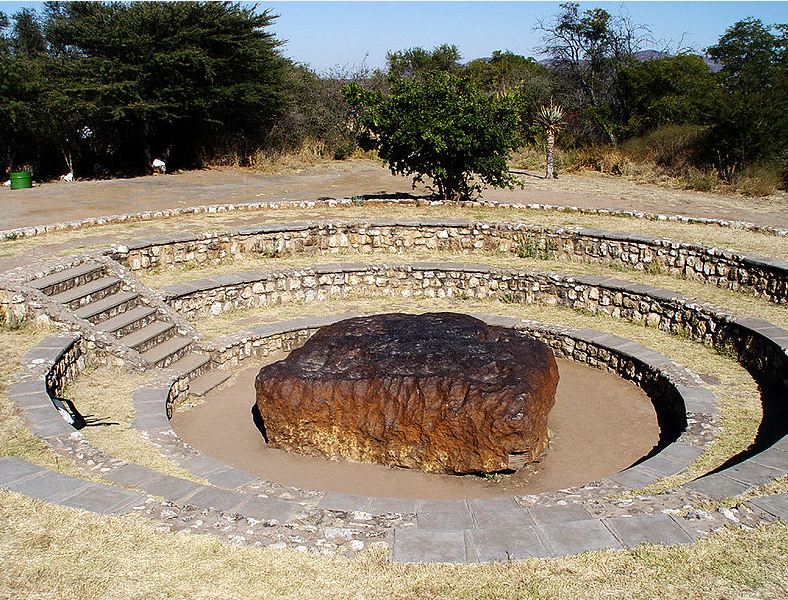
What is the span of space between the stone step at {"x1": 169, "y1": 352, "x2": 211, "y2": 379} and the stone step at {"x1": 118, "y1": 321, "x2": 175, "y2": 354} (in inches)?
17.8

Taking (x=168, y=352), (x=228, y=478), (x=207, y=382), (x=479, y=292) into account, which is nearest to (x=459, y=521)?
(x=228, y=478)

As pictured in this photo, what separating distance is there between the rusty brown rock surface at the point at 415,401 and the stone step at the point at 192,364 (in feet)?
6.97

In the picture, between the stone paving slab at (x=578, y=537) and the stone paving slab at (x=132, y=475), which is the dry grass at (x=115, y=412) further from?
the stone paving slab at (x=578, y=537)

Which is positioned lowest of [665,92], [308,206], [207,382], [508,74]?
[207,382]

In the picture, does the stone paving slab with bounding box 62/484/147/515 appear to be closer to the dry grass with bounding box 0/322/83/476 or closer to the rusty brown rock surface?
the dry grass with bounding box 0/322/83/476

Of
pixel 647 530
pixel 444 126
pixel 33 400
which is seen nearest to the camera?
pixel 647 530

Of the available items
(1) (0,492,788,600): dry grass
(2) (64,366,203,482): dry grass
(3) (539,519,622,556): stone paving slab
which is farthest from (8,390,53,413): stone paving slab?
(3) (539,519,622,556): stone paving slab

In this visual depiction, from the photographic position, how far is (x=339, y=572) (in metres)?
4.05

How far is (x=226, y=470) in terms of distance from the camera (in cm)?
601

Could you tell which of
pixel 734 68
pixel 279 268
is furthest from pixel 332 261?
pixel 734 68

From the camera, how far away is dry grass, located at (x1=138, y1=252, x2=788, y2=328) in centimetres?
1040

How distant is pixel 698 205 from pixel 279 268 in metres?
11.6

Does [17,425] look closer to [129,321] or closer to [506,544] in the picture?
[129,321]

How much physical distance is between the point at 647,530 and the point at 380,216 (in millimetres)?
11583
